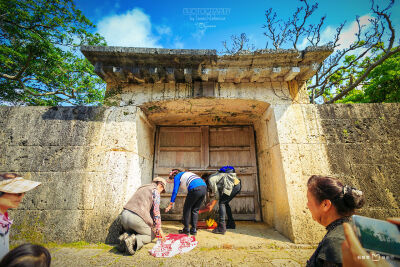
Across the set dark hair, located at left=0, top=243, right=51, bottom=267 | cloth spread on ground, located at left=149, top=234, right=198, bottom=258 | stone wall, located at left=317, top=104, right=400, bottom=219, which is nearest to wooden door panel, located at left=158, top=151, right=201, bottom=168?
cloth spread on ground, located at left=149, top=234, right=198, bottom=258

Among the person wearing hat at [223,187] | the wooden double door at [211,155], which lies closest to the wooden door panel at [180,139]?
the wooden double door at [211,155]

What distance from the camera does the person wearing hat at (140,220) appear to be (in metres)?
2.74

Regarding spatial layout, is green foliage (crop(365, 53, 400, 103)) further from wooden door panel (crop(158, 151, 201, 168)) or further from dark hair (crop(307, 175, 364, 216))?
dark hair (crop(307, 175, 364, 216))

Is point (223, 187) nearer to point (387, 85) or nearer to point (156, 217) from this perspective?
point (156, 217)

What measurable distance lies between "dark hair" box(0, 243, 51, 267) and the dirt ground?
1.60m

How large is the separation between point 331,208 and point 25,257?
7.01ft

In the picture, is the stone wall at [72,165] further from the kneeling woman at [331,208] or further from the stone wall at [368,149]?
the stone wall at [368,149]

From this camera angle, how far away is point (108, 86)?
Result: 13.3 ft

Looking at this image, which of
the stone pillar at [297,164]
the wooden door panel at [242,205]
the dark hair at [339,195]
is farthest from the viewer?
the wooden door panel at [242,205]

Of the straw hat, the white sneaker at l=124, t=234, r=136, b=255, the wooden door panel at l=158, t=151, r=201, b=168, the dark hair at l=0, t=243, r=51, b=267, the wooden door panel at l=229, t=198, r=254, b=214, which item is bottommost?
the white sneaker at l=124, t=234, r=136, b=255

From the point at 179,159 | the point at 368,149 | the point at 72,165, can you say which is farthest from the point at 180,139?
the point at 368,149

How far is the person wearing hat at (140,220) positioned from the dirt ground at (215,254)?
0.15m

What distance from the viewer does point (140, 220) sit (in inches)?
115

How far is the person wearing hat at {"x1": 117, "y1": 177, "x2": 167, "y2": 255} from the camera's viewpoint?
2.74 meters
